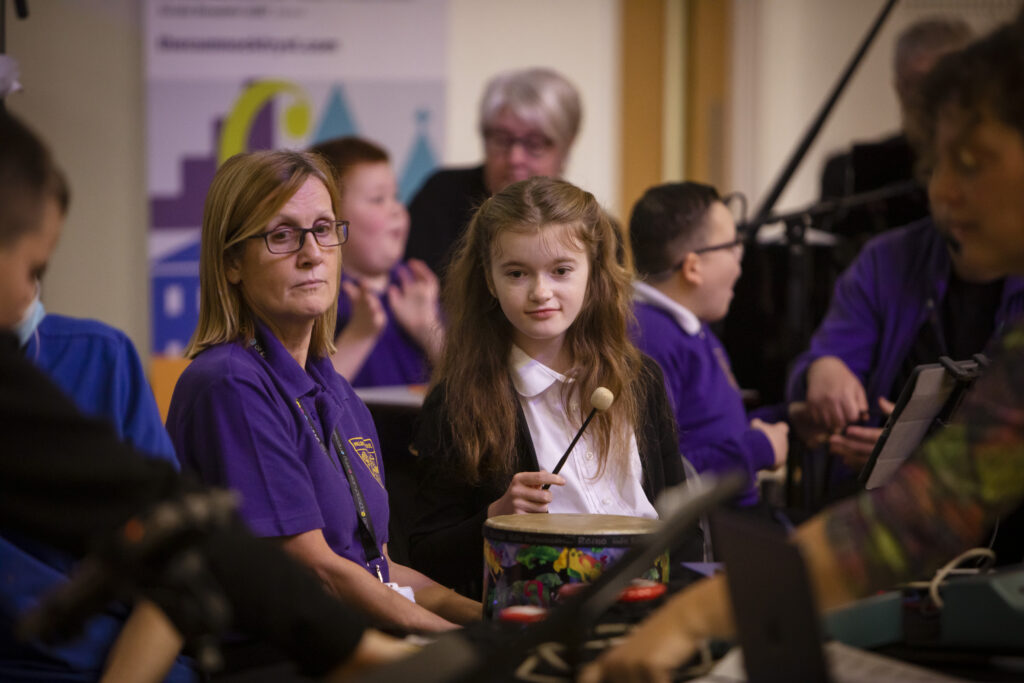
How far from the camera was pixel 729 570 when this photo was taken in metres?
1.00

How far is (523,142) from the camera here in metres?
3.65

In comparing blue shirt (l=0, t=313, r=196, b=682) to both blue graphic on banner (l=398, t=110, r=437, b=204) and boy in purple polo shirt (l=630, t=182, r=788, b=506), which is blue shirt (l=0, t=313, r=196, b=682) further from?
blue graphic on banner (l=398, t=110, r=437, b=204)

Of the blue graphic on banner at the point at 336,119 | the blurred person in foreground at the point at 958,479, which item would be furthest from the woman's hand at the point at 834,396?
the blue graphic on banner at the point at 336,119

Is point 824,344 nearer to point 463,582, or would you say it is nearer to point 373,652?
point 463,582

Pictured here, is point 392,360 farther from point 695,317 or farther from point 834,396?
point 834,396

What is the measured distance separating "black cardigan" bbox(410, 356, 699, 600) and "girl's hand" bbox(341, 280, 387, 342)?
4.72 feet

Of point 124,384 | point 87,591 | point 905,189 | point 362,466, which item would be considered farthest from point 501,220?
point 905,189

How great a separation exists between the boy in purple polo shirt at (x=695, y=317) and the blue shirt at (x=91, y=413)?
1.25 metres

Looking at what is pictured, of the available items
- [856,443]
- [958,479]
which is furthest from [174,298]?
[958,479]

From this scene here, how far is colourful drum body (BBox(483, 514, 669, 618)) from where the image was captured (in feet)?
4.52

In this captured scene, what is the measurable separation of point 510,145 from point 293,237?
1.93 meters

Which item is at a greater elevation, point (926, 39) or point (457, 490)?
point (926, 39)

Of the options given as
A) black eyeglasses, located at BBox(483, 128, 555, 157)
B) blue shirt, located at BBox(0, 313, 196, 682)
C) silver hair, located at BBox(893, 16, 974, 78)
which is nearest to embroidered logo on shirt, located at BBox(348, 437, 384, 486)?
blue shirt, located at BBox(0, 313, 196, 682)

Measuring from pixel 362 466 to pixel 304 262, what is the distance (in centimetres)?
38
